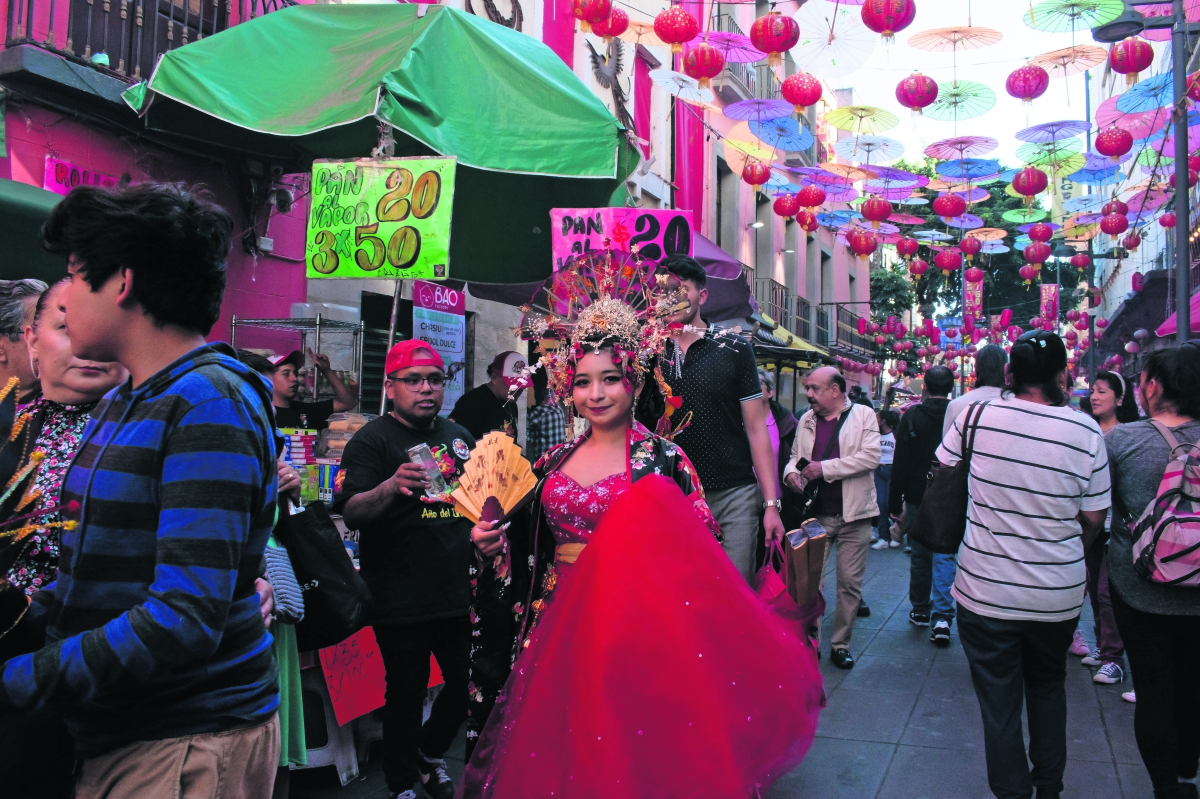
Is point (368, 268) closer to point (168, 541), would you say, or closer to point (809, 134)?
point (168, 541)

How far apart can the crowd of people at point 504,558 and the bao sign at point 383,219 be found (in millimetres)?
929

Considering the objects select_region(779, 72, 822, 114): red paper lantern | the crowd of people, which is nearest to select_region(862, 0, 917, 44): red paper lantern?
select_region(779, 72, 822, 114): red paper lantern

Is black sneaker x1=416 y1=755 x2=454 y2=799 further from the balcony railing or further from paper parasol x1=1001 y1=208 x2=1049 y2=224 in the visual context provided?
paper parasol x1=1001 y1=208 x2=1049 y2=224

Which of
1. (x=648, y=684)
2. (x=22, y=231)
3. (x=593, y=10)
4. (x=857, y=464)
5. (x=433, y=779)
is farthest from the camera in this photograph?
(x=593, y=10)

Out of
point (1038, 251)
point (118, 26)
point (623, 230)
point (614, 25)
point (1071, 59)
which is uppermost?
point (1071, 59)

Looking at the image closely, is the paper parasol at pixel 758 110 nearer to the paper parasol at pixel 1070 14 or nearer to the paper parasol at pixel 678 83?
the paper parasol at pixel 678 83

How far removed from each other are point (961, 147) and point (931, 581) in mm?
7698

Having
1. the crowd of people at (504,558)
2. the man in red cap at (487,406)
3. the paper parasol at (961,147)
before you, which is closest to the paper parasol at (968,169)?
the paper parasol at (961,147)

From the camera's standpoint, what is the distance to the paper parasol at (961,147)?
42.5ft

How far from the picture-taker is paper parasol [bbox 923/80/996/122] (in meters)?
12.2

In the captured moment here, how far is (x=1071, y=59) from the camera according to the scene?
428 inches

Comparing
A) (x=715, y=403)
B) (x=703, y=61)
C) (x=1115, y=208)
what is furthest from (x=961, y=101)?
(x=715, y=403)

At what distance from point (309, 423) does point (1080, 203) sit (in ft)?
49.0

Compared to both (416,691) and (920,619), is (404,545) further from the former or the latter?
(920,619)
